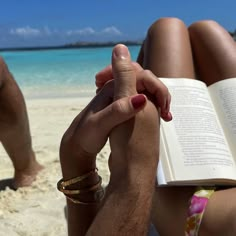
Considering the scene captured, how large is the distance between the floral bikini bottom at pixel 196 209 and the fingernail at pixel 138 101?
318 mm

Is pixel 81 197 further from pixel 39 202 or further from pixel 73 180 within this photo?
pixel 39 202

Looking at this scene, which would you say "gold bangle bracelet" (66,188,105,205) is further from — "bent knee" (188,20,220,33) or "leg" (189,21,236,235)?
"bent knee" (188,20,220,33)

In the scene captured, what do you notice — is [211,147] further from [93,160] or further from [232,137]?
[93,160]

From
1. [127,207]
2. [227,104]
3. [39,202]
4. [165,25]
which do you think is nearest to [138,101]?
[127,207]

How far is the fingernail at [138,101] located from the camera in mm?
703

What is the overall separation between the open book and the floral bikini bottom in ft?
0.07

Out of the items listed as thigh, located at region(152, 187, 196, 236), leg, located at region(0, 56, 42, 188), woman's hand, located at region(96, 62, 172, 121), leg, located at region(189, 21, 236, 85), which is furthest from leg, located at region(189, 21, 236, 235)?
leg, located at region(0, 56, 42, 188)

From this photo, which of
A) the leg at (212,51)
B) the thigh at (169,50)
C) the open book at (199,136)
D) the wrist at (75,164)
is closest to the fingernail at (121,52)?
the wrist at (75,164)

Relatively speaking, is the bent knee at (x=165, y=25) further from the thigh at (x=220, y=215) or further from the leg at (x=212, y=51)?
the thigh at (x=220, y=215)

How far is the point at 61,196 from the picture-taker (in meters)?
1.63

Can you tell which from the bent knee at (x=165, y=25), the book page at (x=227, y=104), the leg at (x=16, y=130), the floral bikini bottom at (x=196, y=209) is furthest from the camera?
the leg at (x=16, y=130)

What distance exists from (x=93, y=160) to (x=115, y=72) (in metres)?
0.18

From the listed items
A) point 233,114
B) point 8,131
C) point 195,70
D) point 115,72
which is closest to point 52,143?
point 8,131

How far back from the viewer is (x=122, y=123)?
0.72 metres
